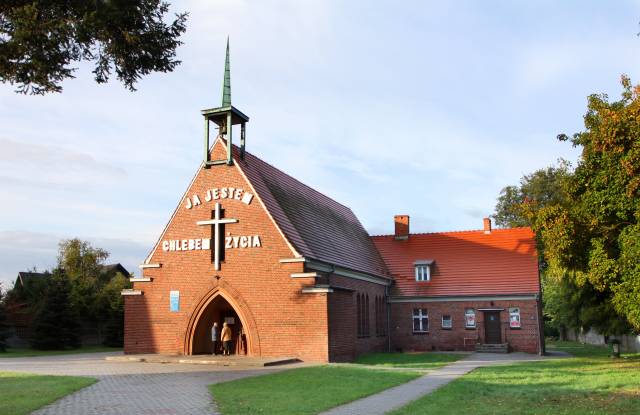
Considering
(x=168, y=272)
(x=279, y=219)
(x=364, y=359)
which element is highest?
(x=279, y=219)

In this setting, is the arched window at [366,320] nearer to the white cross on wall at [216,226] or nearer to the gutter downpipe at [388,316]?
the gutter downpipe at [388,316]

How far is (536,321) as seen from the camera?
119 feet

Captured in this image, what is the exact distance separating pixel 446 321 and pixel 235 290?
598 inches

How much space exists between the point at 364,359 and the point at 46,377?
606 inches

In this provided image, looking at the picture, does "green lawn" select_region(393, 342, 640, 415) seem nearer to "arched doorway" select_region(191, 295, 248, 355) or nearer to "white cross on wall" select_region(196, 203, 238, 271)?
"arched doorway" select_region(191, 295, 248, 355)

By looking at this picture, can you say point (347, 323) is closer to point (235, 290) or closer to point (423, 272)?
point (235, 290)

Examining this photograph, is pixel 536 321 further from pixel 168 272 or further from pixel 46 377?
pixel 46 377

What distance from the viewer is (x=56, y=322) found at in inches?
1636

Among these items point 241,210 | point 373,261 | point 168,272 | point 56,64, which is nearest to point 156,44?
point 56,64

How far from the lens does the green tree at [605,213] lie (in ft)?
70.4

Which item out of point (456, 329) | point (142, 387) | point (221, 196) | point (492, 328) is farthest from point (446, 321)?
point (142, 387)

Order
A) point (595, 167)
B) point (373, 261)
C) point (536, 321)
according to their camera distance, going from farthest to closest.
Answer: point (373, 261)
point (536, 321)
point (595, 167)

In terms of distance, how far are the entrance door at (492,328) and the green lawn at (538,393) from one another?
13248mm

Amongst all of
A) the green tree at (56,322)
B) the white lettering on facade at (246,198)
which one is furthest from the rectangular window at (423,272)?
the green tree at (56,322)
